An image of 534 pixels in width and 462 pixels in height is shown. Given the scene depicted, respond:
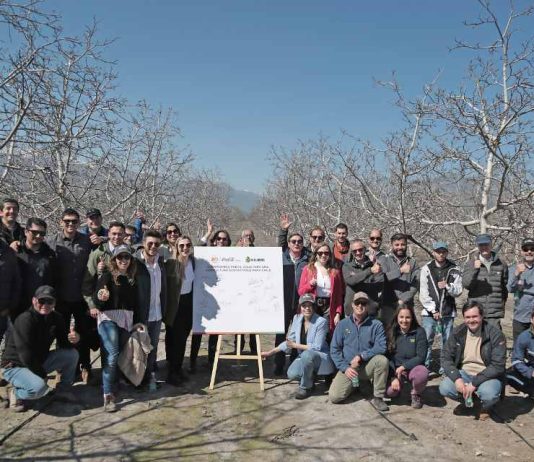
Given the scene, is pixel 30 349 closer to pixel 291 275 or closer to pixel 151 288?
pixel 151 288

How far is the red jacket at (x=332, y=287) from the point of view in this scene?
624 cm

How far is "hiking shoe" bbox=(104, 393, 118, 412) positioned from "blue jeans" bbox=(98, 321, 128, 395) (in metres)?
0.07

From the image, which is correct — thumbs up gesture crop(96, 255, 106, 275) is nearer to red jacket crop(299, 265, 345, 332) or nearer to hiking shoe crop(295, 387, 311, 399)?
red jacket crop(299, 265, 345, 332)

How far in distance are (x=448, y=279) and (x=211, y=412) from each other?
11.8 ft

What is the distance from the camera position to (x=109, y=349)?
545cm

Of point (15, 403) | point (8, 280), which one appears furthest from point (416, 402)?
point (8, 280)

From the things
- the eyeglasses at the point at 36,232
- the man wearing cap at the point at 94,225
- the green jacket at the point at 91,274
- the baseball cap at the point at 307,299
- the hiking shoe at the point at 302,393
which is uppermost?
the man wearing cap at the point at 94,225

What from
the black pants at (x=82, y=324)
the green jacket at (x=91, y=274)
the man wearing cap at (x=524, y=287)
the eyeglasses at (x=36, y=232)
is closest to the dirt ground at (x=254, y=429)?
the black pants at (x=82, y=324)

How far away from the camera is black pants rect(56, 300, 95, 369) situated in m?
5.85

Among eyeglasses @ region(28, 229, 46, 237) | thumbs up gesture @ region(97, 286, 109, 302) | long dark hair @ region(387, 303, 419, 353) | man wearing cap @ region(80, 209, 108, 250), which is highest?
man wearing cap @ region(80, 209, 108, 250)

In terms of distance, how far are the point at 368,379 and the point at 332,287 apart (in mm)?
1244

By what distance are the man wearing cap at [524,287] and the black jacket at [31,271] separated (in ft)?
19.2

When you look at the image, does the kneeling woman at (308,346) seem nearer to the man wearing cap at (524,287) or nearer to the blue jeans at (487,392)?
the blue jeans at (487,392)

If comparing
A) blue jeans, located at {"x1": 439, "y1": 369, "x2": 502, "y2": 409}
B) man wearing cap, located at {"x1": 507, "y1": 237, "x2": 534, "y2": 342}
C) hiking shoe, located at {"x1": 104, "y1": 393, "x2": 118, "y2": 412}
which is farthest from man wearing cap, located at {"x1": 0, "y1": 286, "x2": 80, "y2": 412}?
man wearing cap, located at {"x1": 507, "y1": 237, "x2": 534, "y2": 342}
